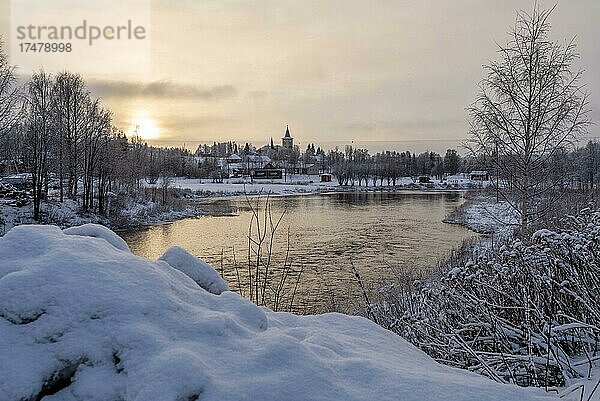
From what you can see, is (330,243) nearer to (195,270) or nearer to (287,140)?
(195,270)

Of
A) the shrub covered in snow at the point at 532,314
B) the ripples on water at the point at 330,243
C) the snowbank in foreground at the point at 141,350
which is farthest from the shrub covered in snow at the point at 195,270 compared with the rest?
the ripples on water at the point at 330,243

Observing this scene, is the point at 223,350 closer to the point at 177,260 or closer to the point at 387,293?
the point at 177,260

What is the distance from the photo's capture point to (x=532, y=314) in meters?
5.22

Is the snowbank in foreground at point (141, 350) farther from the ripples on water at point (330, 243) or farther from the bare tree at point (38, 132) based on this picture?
the bare tree at point (38, 132)

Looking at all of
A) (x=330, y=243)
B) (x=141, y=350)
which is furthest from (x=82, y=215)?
(x=141, y=350)

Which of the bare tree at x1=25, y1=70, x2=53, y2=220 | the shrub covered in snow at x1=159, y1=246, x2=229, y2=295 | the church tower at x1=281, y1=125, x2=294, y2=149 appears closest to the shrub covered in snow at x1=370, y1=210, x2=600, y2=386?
the shrub covered in snow at x1=159, y1=246, x2=229, y2=295

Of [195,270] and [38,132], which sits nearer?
[195,270]

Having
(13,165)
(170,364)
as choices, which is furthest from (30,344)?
(13,165)

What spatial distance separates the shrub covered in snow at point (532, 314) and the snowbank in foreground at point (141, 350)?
198cm

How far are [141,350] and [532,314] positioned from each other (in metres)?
4.45

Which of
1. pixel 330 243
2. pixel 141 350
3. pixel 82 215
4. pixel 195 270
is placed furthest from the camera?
pixel 82 215

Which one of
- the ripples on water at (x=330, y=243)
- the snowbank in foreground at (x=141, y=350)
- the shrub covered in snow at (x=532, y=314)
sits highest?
the snowbank in foreground at (x=141, y=350)

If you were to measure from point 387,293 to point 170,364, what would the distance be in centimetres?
751

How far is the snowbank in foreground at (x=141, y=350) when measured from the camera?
6.71 ft
